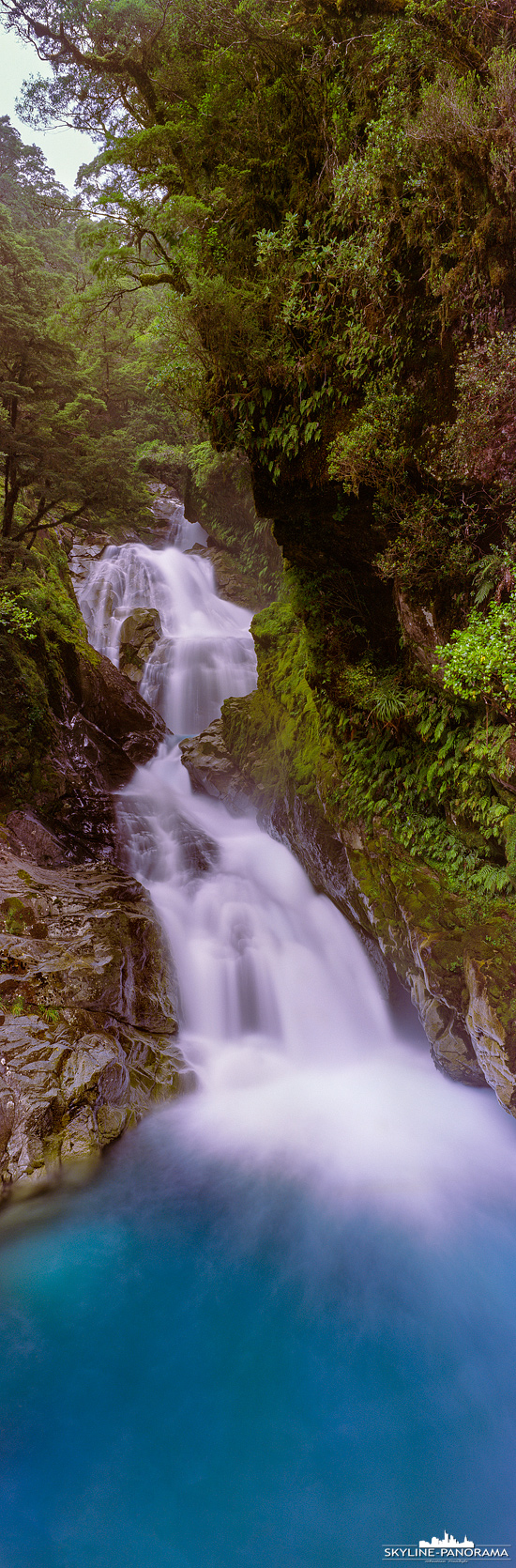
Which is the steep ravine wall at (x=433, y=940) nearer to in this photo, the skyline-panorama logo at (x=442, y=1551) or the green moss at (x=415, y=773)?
the green moss at (x=415, y=773)

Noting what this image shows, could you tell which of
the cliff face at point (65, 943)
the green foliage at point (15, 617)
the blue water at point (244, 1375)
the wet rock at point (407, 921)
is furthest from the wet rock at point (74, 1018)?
the green foliage at point (15, 617)

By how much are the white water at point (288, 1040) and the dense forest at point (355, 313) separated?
9.45ft

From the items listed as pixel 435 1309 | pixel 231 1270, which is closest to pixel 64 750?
pixel 231 1270

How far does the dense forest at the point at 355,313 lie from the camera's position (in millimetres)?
5465

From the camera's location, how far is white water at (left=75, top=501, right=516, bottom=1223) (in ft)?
22.0

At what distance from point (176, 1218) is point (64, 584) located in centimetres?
1304

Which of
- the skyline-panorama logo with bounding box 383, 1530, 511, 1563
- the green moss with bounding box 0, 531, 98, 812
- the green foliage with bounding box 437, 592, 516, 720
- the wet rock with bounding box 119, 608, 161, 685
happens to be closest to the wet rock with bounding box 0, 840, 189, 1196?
the green moss with bounding box 0, 531, 98, 812

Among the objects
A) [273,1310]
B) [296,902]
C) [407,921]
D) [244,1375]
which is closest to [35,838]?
[296,902]

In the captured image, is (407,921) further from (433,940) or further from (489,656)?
(489,656)

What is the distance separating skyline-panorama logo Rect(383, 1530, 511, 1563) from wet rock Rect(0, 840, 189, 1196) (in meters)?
3.93

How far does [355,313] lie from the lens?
6324 mm

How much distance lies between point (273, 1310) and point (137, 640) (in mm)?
15714

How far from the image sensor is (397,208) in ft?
18.8

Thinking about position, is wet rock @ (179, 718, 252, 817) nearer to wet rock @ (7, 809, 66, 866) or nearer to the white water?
the white water
